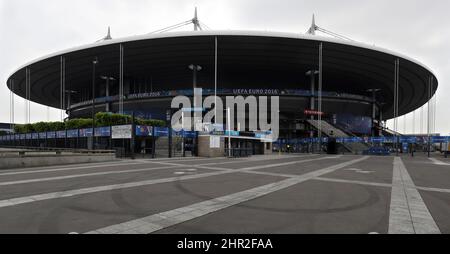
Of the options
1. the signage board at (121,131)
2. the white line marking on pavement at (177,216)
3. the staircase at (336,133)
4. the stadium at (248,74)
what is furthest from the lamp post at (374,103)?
the white line marking on pavement at (177,216)

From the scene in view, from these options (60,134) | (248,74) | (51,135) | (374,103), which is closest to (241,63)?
(248,74)

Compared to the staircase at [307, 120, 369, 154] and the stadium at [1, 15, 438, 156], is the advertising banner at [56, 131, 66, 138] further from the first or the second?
the staircase at [307, 120, 369, 154]

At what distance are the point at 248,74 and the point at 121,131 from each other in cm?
4620

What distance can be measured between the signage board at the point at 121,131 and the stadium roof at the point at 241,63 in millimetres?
26051

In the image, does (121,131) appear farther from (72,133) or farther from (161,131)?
(72,133)

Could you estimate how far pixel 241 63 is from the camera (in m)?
59.0

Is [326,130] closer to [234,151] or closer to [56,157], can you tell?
[234,151]

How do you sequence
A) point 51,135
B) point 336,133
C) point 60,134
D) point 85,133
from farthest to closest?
point 336,133 → point 51,135 → point 60,134 → point 85,133

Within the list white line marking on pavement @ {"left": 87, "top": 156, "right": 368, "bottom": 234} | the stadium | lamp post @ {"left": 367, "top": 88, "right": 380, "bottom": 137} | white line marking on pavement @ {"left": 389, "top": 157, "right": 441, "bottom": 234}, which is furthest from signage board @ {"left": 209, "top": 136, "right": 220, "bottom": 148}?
lamp post @ {"left": 367, "top": 88, "right": 380, "bottom": 137}

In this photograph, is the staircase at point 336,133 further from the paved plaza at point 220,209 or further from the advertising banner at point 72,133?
the advertising banner at point 72,133

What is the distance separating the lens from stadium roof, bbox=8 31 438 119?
4975cm
